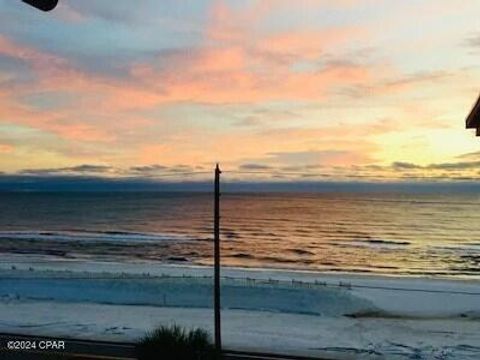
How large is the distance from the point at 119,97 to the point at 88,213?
6430 centimetres

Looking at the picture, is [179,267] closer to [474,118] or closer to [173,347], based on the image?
[173,347]

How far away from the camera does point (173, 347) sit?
7.34 metres

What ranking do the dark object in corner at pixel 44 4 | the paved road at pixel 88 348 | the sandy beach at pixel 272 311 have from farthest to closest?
the sandy beach at pixel 272 311
the paved road at pixel 88 348
the dark object in corner at pixel 44 4

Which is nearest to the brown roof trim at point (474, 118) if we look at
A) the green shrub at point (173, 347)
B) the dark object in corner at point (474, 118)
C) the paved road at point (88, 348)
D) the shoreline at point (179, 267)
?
the dark object in corner at point (474, 118)

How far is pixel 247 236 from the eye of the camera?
52.5 m

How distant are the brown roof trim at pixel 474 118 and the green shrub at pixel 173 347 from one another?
4550 millimetres

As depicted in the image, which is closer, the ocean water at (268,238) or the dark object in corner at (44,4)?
the dark object in corner at (44,4)

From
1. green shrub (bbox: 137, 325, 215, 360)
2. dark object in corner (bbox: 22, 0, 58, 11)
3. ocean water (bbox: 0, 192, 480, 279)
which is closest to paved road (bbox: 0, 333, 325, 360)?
green shrub (bbox: 137, 325, 215, 360)

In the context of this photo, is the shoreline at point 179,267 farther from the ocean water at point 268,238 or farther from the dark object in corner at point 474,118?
the dark object in corner at point 474,118

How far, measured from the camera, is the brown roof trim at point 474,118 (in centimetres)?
487

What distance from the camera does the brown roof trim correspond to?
16.0 ft

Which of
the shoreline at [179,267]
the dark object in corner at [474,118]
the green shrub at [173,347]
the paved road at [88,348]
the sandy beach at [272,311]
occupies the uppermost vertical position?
the dark object in corner at [474,118]

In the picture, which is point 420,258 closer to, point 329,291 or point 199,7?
point 329,291

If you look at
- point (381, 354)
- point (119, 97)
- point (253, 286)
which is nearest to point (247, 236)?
point (253, 286)
